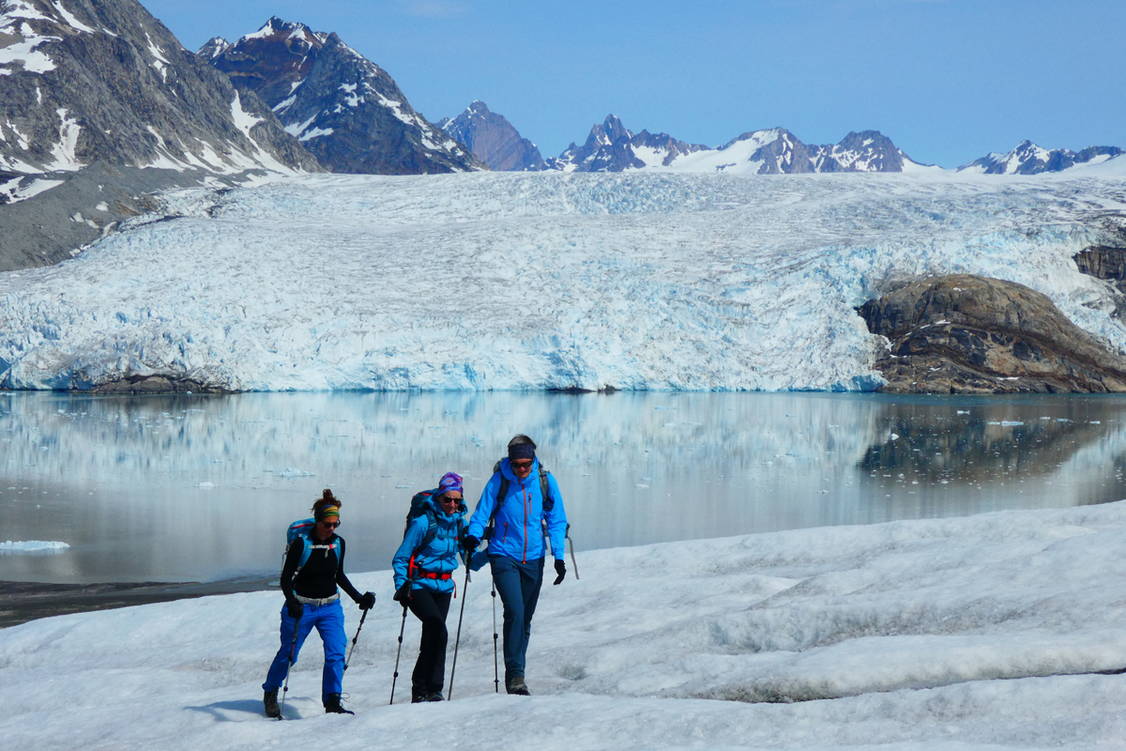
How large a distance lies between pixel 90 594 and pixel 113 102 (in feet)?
313

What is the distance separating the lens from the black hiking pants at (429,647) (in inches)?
256

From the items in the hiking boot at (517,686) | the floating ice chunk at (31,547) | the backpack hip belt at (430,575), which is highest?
the backpack hip belt at (430,575)

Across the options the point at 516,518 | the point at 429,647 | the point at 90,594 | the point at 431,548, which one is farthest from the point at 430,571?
the point at 90,594

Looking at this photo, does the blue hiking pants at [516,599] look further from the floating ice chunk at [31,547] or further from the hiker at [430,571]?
the floating ice chunk at [31,547]

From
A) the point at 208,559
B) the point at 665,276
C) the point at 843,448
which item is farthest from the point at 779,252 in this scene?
the point at 208,559

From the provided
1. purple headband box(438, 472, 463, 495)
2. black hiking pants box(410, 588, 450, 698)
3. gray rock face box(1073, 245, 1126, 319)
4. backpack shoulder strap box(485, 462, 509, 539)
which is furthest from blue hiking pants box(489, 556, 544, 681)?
gray rock face box(1073, 245, 1126, 319)

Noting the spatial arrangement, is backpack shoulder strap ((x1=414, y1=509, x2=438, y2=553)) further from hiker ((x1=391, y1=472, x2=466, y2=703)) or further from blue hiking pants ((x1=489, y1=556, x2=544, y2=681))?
blue hiking pants ((x1=489, y1=556, x2=544, y2=681))

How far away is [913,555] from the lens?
8.20 metres

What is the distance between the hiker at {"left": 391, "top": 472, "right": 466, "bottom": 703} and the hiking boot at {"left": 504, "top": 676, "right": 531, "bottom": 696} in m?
0.41

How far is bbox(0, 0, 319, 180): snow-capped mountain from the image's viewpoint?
9062 centimetres

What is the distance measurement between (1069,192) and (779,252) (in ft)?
68.2

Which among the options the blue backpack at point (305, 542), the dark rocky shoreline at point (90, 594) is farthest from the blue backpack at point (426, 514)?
the dark rocky shoreline at point (90, 594)

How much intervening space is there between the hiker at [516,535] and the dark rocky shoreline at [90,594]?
5.87 meters

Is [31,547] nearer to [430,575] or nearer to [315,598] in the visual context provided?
[315,598]
